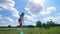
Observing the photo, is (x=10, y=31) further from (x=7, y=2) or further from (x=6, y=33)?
(x=7, y=2)

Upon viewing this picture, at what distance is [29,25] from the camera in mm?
2152

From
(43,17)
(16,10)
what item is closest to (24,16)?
(16,10)

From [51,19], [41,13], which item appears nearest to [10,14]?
[41,13]

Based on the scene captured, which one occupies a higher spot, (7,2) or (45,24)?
(7,2)

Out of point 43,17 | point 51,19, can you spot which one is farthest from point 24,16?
point 51,19

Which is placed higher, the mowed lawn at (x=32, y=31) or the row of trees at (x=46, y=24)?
the row of trees at (x=46, y=24)

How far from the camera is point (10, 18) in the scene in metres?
2.16

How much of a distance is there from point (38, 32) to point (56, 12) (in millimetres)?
447

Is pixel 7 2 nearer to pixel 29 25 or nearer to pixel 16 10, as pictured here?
pixel 16 10

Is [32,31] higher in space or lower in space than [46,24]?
lower

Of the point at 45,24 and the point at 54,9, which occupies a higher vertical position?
the point at 54,9

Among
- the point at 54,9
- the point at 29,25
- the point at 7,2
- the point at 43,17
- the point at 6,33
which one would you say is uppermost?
the point at 7,2

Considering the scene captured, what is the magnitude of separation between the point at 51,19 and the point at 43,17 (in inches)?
5.4

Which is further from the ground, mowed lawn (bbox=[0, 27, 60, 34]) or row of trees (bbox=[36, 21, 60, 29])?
row of trees (bbox=[36, 21, 60, 29])
